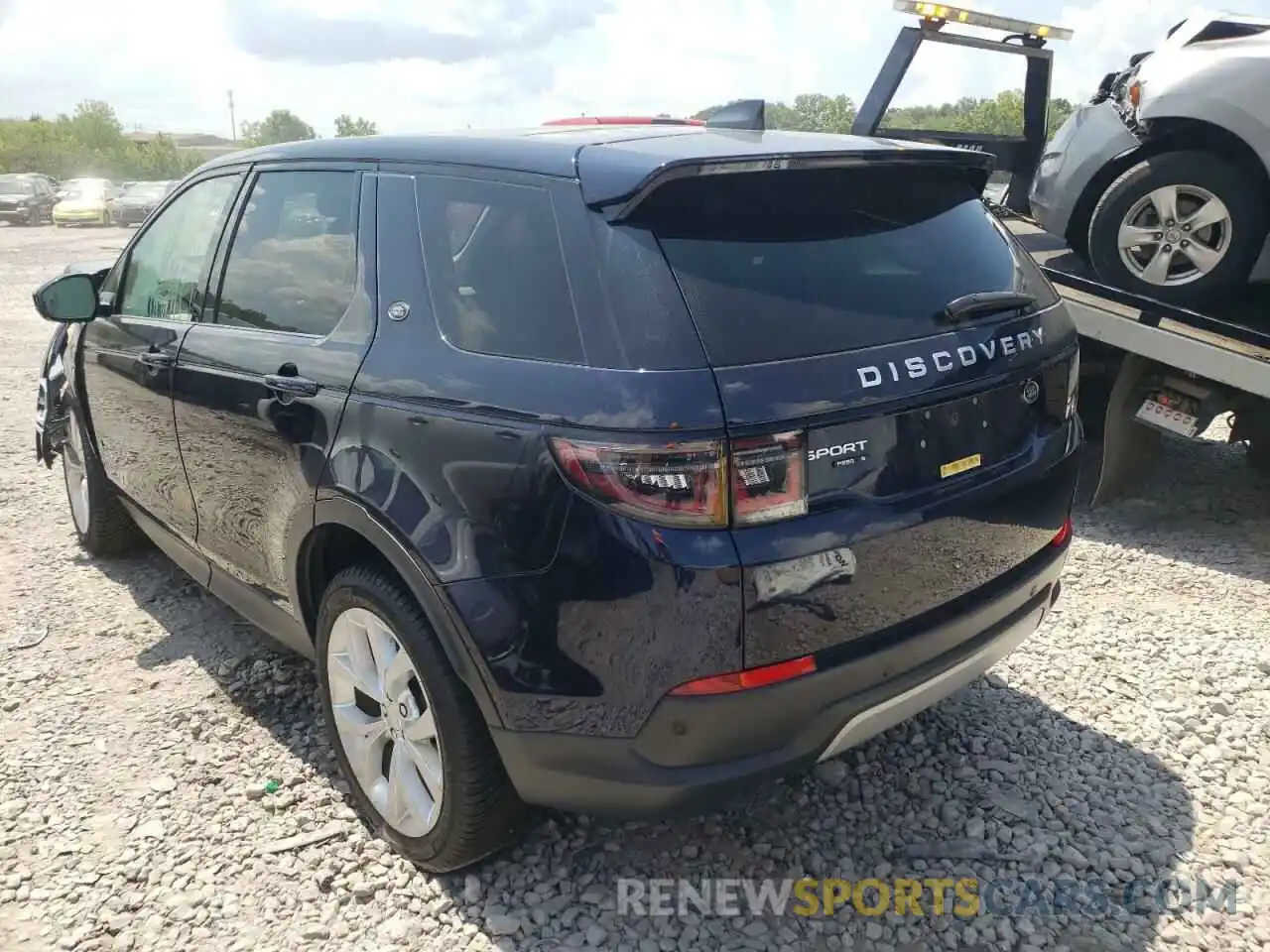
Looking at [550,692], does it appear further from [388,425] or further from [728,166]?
[728,166]

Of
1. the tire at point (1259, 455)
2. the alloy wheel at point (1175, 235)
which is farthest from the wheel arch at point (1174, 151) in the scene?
the tire at point (1259, 455)

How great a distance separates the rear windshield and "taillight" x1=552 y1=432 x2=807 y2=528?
0.65 ft

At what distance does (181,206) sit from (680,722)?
9.04 ft

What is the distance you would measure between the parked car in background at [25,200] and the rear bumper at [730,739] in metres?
38.6

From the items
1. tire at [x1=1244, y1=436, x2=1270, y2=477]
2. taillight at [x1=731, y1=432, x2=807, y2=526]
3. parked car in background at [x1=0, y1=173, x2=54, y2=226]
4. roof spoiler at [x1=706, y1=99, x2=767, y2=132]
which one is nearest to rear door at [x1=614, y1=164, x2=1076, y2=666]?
taillight at [x1=731, y1=432, x2=807, y2=526]

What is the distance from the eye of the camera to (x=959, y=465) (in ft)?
7.47

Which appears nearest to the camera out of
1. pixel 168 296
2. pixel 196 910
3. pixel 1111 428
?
pixel 196 910

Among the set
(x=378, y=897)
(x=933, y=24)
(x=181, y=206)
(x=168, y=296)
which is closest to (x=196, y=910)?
(x=378, y=897)

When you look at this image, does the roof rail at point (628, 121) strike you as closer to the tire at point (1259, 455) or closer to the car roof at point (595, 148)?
the car roof at point (595, 148)

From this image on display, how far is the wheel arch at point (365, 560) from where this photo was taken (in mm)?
2184

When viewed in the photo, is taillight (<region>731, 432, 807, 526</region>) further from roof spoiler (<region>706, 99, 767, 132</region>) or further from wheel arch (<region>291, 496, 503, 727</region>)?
roof spoiler (<region>706, 99, 767, 132</region>)

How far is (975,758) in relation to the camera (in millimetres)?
3023

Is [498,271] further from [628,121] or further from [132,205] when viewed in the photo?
[132,205]

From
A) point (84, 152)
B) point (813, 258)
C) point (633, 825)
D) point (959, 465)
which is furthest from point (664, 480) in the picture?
point (84, 152)
